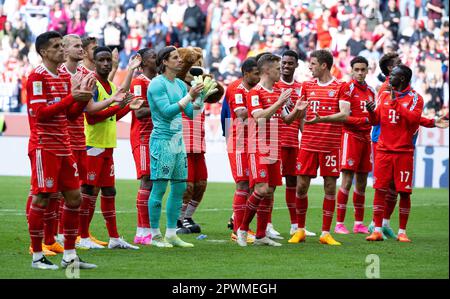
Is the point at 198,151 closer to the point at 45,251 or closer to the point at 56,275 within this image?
the point at 45,251

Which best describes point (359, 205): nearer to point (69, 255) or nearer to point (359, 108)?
point (359, 108)

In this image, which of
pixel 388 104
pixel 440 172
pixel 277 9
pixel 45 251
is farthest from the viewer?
pixel 277 9

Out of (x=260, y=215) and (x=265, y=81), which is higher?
(x=265, y=81)

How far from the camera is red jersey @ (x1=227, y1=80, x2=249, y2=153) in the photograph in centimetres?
1193

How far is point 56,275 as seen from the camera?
8945 millimetres

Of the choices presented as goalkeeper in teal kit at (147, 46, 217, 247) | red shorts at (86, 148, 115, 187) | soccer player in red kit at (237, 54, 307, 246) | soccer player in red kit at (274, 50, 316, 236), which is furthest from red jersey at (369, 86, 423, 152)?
red shorts at (86, 148, 115, 187)

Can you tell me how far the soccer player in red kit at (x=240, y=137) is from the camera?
11906 mm

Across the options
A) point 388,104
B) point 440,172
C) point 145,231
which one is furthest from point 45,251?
point 440,172

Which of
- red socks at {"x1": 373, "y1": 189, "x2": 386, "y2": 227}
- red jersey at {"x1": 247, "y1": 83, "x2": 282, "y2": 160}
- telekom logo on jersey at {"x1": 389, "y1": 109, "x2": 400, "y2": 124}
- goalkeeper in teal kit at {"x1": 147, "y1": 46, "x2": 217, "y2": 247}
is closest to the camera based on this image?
goalkeeper in teal kit at {"x1": 147, "y1": 46, "x2": 217, "y2": 247}

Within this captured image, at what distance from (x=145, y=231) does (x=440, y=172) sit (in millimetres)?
10847

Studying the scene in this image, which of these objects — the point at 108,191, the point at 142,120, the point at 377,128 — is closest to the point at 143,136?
the point at 142,120

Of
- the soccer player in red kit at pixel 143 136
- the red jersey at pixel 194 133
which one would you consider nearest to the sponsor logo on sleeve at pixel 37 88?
the soccer player in red kit at pixel 143 136

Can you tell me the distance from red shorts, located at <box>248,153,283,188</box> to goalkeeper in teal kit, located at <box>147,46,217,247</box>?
0.75 meters

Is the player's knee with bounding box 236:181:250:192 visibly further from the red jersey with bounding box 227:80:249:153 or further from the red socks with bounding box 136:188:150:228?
the red socks with bounding box 136:188:150:228
